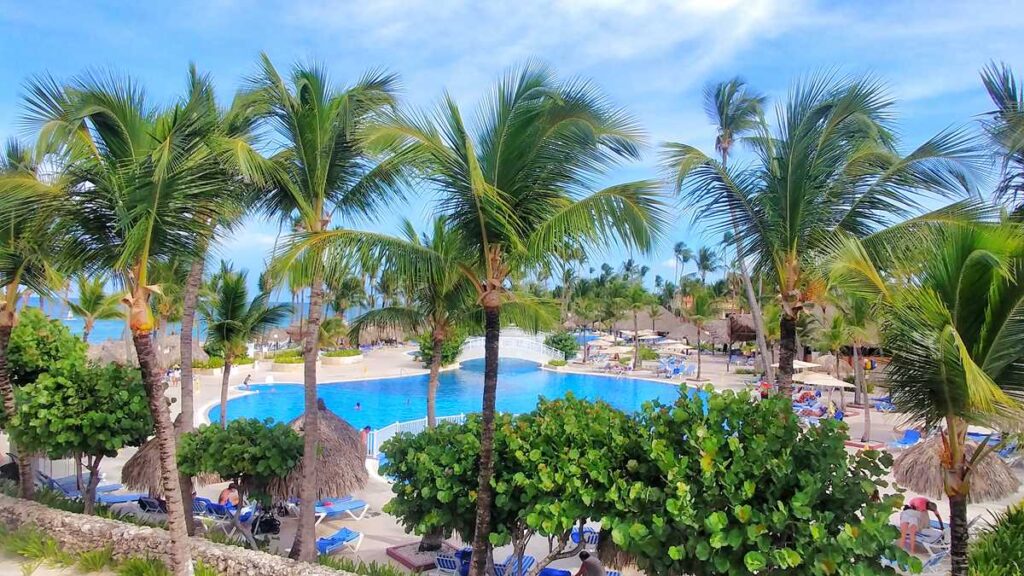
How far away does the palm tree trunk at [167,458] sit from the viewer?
23.7ft

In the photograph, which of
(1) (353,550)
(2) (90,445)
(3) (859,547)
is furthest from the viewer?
(1) (353,550)

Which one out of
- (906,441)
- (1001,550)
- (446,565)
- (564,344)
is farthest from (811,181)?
(564,344)

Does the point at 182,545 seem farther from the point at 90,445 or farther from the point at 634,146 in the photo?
the point at 634,146

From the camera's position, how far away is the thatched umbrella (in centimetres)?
1077

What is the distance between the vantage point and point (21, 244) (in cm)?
880

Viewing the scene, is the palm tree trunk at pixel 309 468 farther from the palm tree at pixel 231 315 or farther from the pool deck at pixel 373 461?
the palm tree at pixel 231 315

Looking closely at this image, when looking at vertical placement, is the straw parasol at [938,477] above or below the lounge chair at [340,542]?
above

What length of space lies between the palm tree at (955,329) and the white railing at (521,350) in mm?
37025

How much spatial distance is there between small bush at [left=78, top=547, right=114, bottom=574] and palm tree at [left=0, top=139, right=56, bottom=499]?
3012mm

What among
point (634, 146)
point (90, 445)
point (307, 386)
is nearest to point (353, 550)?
point (307, 386)

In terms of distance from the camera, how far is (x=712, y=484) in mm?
5691

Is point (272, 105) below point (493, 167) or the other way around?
the other way around


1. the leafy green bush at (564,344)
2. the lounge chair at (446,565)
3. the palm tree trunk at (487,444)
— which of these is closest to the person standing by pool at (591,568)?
the palm tree trunk at (487,444)

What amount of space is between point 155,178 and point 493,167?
3459mm
